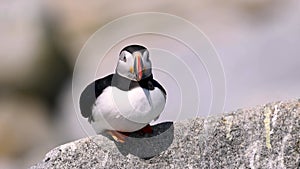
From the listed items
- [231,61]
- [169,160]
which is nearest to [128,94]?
[169,160]

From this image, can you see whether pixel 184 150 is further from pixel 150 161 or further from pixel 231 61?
pixel 231 61

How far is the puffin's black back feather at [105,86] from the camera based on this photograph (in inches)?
222

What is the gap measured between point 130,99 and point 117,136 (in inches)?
10.8

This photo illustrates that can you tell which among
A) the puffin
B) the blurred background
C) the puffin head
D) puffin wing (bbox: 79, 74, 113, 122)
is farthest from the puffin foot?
the blurred background

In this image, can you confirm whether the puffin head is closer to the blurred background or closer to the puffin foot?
the puffin foot

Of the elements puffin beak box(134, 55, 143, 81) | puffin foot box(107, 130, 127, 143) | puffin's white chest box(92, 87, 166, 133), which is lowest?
puffin foot box(107, 130, 127, 143)

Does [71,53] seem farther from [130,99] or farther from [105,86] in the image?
[130,99]

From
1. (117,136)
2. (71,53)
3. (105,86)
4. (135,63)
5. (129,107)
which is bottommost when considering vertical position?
(117,136)

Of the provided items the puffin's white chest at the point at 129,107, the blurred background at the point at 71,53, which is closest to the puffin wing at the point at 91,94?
the puffin's white chest at the point at 129,107

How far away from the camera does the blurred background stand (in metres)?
10.2

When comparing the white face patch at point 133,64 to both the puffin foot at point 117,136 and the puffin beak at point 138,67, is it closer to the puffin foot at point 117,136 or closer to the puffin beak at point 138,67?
the puffin beak at point 138,67

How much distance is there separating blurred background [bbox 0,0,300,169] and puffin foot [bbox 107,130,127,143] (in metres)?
3.19

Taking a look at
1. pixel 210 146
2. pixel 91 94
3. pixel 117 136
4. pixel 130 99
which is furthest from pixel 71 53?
pixel 210 146

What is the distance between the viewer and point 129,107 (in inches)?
218
